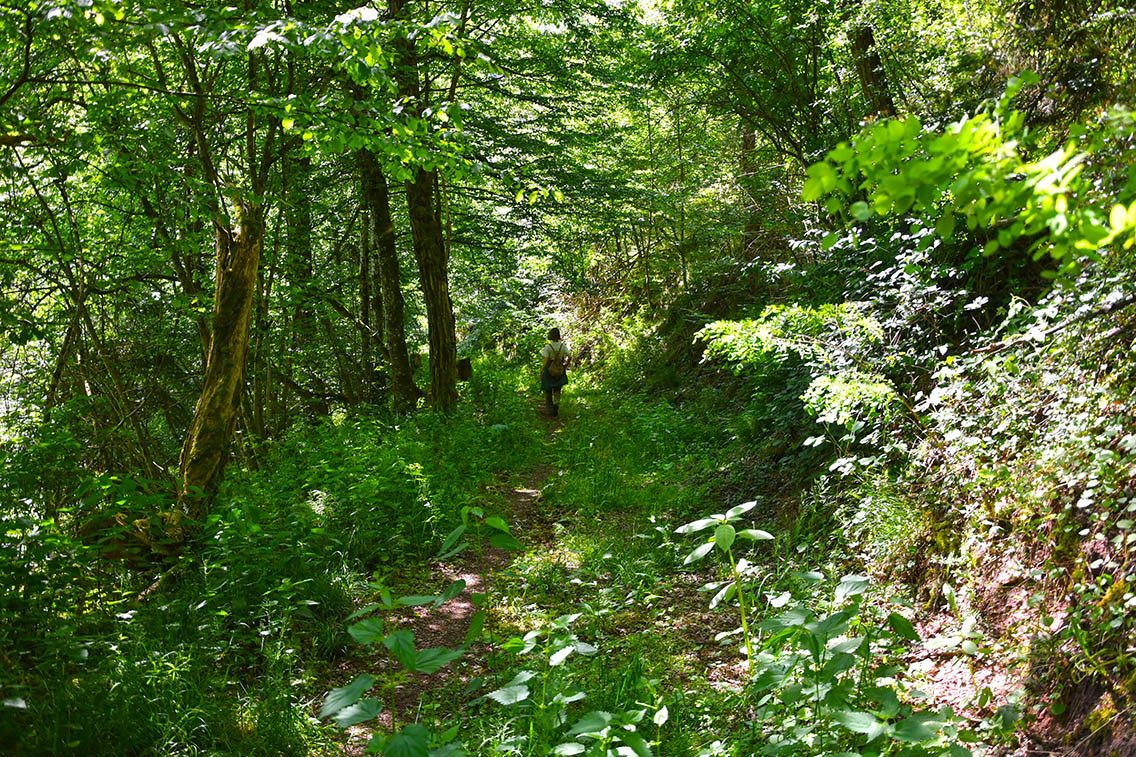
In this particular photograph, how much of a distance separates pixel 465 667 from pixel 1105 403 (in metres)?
4.08

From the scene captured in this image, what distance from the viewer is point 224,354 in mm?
6238

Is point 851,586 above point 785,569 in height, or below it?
above

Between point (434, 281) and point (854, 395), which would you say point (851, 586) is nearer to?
point (854, 395)

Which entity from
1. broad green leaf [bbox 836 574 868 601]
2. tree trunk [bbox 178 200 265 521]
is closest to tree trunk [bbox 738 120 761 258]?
tree trunk [bbox 178 200 265 521]

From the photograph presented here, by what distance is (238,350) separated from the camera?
6.32m

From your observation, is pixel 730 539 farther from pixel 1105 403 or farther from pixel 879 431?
pixel 879 431

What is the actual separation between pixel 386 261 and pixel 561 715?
9332mm

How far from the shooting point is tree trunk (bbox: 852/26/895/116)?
8.25 meters

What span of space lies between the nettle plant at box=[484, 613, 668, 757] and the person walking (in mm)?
9749

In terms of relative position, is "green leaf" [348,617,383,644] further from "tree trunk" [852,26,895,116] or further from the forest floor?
"tree trunk" [852,26,895,116]

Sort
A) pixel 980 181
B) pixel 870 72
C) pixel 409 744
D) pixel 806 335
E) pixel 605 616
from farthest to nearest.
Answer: pixel 870 72 → pixel 806 335 → pixel 605 616 → pixel 409 744 → pixel 980 181

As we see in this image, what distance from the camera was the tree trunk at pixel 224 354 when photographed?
620 centimetres

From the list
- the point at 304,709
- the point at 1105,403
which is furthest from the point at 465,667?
the point at 1105,403

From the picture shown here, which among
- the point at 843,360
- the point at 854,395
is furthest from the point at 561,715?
the point at 843,360
